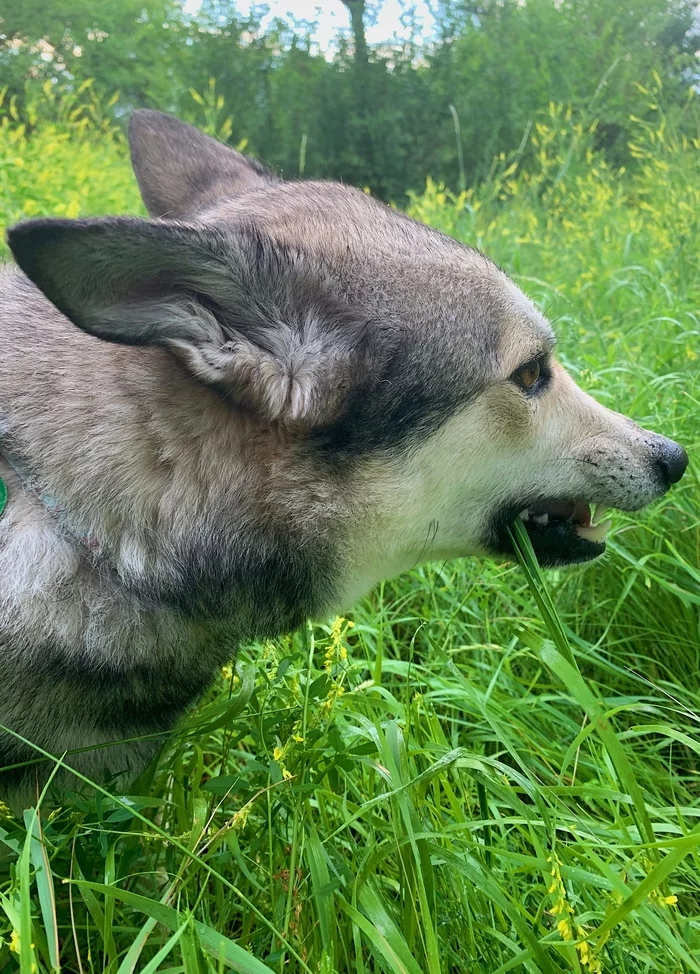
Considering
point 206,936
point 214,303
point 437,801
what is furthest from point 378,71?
point 206,936

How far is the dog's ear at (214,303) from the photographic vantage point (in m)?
0.94

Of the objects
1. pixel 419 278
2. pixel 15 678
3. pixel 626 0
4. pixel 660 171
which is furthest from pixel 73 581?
pixel 626 0

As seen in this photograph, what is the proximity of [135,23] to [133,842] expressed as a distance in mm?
7181

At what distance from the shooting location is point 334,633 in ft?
4.76

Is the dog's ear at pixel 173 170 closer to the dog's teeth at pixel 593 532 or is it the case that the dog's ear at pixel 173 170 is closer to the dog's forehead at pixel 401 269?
the dog's forehead at pixel 401 269

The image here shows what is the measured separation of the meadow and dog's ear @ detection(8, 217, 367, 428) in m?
0.58

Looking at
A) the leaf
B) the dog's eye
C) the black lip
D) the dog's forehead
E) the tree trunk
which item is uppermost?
the tree trunk

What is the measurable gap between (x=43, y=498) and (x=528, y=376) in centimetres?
103

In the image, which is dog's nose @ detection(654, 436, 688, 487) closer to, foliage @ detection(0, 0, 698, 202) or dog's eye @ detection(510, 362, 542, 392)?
dog's eye @ detection(510, 362, 542, 392)

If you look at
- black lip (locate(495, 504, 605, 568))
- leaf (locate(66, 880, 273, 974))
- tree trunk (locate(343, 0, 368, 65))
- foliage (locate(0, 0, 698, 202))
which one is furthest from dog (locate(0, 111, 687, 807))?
tree trunk (locate(343, 0, 368, 65))

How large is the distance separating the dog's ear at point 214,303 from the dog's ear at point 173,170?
2.29 ft

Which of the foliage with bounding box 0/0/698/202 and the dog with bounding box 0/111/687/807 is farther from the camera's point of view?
the foliage with bounding box 0/0/698/202

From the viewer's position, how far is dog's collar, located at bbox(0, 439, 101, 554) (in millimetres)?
1154

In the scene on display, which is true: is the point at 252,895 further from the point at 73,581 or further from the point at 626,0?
the point at 626,0
